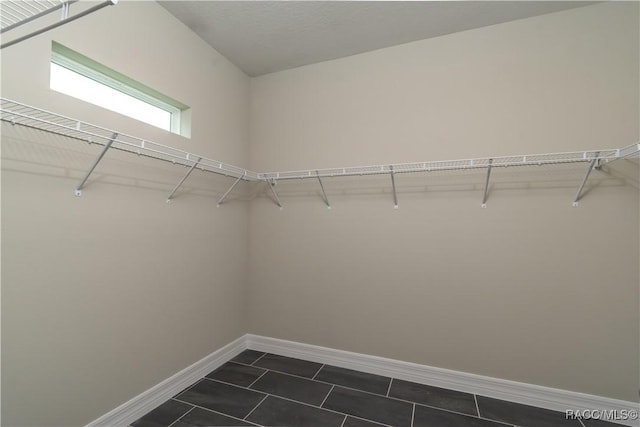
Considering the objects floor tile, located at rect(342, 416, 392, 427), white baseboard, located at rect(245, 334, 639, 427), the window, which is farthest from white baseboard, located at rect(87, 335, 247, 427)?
the window

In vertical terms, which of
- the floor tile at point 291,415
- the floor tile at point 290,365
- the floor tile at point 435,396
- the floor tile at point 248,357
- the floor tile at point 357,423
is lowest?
the floor tile at point 435,396

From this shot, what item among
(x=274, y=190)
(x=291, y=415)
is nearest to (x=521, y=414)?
(x=291, y=415)

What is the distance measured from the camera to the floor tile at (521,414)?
67.3 inches

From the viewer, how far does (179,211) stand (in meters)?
2.01

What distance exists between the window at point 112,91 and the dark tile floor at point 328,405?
5.76ft

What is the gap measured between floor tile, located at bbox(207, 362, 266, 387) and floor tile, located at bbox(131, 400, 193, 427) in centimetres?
34

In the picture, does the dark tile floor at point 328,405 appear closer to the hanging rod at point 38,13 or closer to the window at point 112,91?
the window at point 112,91

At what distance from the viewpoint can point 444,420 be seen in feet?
5.62

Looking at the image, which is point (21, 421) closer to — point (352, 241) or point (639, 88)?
point (352, 241)

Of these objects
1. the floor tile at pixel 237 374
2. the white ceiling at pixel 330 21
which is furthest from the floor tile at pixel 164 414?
the white ceiling at pixel 330 21

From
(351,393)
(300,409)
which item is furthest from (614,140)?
(300,409)

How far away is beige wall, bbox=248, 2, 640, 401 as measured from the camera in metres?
1.79

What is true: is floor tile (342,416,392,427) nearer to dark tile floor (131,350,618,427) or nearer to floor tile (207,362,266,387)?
dark tile floor (131,350,618,427)

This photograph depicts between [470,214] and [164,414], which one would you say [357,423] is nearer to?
[164,414]
